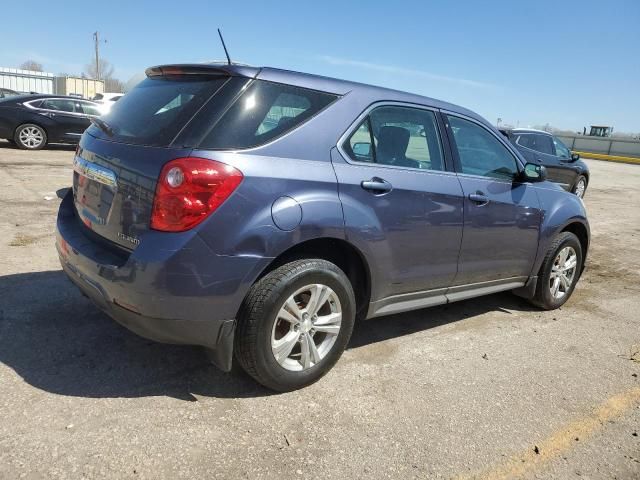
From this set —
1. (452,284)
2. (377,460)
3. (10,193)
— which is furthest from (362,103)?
(10,193)

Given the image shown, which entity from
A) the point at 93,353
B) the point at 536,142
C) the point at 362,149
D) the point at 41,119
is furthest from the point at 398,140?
the point at 41,119

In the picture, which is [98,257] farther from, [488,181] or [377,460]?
[488,181]

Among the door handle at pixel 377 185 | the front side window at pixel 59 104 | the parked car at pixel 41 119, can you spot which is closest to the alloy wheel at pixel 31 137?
the parked car at pixel 41 119

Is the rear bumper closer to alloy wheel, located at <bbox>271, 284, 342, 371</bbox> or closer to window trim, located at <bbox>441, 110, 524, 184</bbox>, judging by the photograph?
alloy wheel, located at <bbox>271, 284, 342, 371</bbox>

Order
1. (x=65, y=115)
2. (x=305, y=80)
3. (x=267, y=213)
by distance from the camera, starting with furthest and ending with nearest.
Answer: (x=65, y=115)
(x=305, y=80)
(x=267, y=213)

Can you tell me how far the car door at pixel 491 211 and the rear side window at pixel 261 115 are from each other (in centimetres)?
133

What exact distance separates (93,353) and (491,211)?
2.91 metres

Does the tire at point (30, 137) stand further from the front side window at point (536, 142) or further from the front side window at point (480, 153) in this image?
the front side window at point (480, 153)

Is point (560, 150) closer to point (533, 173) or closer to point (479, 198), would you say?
point (533, 173)

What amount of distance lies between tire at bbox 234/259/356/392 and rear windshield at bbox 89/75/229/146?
3.08 feet

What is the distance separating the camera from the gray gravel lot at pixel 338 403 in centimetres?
249

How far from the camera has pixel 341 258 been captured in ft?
10.9

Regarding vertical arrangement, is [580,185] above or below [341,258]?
below

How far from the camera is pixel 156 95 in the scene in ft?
10.5
